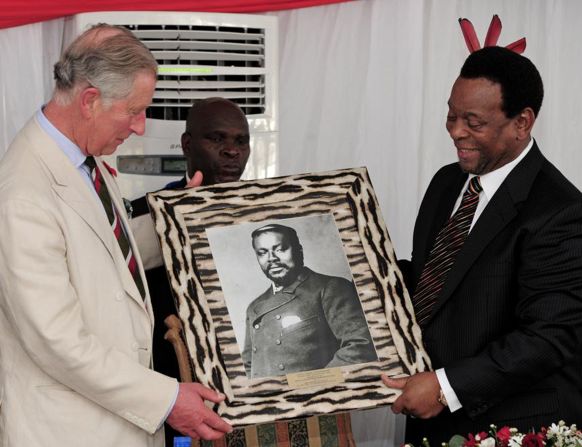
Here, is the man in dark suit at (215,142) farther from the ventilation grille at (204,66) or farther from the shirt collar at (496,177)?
the shirt collar at (496,177)

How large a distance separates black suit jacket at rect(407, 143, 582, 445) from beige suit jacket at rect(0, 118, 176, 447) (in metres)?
0.80

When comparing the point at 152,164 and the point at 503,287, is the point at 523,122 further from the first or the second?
the point at 152,164

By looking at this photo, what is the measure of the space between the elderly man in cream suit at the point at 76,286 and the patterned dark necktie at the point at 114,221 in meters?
0.05

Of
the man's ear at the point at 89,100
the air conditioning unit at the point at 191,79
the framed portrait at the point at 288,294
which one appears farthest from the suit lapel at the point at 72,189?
the air conditioning unit at the point at 191,79

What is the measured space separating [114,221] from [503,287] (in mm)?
1038

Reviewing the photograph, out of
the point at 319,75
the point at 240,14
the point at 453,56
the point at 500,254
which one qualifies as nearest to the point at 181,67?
the point at 240,14

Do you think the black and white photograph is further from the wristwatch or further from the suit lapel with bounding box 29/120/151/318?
the suit lapel with bounding box 29/120/151/318

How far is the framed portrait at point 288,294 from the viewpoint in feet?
9.03

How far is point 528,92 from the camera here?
2947 mm

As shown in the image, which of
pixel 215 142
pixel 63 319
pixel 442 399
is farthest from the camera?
pixel 215 142

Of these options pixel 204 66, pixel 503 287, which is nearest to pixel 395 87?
pixel 204 66

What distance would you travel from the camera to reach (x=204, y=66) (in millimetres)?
3955

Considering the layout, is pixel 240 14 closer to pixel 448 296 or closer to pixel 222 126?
pixel 222 126

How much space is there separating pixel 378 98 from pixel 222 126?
41.6 inches
